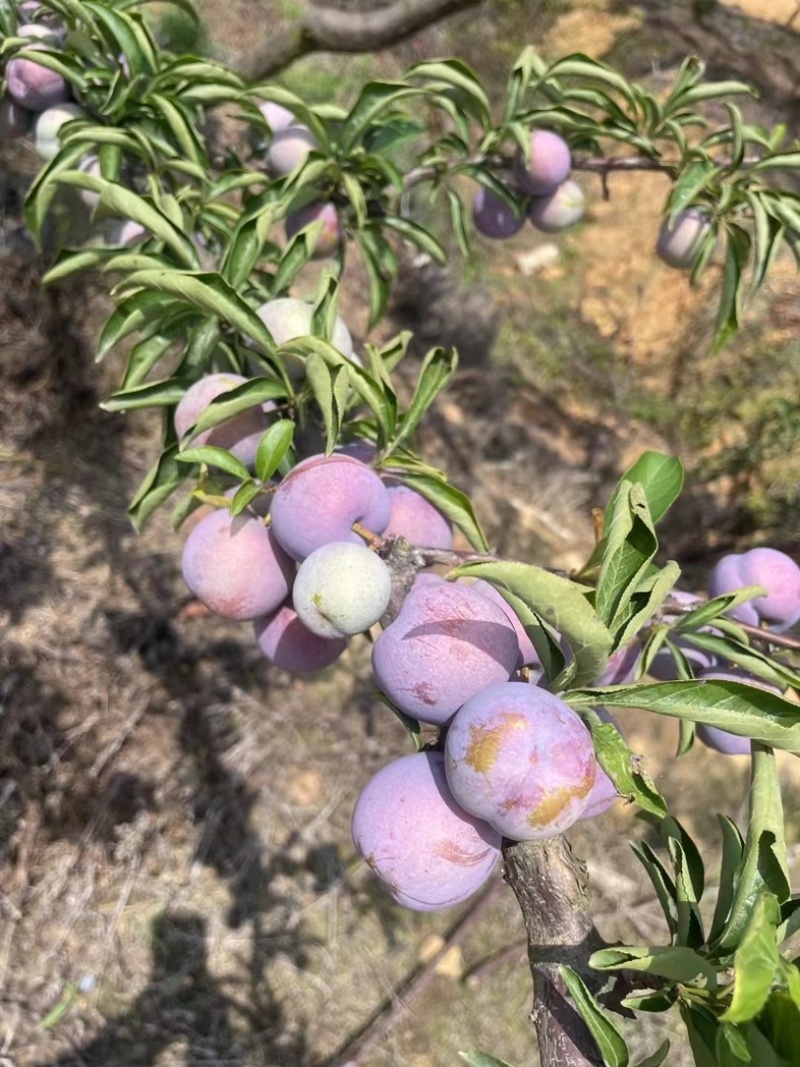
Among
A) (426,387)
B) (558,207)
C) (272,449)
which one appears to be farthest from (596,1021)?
(558,207)

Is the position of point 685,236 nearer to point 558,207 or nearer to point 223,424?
point 558,207

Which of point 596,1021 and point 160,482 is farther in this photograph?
point 160,482

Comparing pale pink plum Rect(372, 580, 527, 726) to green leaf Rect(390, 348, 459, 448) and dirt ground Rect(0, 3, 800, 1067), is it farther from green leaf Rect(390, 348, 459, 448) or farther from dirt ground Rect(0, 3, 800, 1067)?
dirt ground Rect(0, 3, 800, 1067)

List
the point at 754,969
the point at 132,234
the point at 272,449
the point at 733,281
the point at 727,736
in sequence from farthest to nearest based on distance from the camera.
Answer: the point at 733,281 < the point at 132,234 < the point at 727,736 < the point at 272,449 < the point at 754,969

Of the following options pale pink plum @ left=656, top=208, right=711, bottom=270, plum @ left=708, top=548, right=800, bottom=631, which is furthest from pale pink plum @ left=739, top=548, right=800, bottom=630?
pale pink plum @ left=656, top=208, right=711, bottom=270

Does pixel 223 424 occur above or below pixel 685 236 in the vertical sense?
below

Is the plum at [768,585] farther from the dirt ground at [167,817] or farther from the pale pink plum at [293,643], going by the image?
the dirt ground at [167,817]

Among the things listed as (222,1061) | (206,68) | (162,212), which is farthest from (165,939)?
(206,68)
